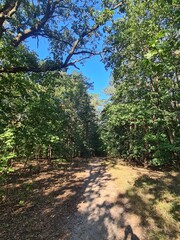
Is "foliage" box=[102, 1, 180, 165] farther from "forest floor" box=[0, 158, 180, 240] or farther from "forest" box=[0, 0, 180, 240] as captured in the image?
"forest floor" box=[0, 158, 180, 240]

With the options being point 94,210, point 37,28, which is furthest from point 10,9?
point 94,210

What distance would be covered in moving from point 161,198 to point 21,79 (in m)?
6.50

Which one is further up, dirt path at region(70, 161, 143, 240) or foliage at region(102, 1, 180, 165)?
foliage at region(102, 1, 180, 165)

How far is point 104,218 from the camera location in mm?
5812

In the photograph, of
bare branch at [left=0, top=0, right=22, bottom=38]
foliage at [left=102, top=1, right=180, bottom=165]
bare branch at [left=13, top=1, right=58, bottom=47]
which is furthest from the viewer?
foliage at [left=102, top=1, right=180, bottom=165]

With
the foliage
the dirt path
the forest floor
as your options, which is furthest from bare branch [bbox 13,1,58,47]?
the dirt path

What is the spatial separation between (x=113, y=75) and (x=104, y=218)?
9130mm

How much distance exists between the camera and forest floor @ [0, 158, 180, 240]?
503 centimetres

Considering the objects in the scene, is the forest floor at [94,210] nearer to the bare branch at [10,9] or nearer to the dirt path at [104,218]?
the dirt path at [104,218]

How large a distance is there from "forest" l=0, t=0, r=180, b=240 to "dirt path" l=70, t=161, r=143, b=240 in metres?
0.26

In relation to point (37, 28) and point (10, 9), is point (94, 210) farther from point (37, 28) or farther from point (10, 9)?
point (10, 9)

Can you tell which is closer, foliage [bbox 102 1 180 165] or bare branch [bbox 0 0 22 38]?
bare branch [bbox 0 0 22 38]

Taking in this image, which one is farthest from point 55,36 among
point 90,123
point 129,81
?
point 90,123

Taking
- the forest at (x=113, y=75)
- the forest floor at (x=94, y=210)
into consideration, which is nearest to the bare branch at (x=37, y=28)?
the forest at (x=113, y=75)
